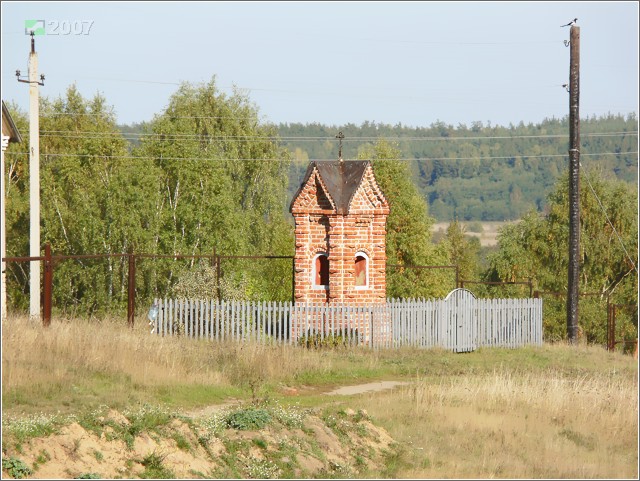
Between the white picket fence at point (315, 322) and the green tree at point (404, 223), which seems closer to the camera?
the white picket fence at point (315, 322)

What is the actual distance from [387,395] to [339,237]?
9.57 m

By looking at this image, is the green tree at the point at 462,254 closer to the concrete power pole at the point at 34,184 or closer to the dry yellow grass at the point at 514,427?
the concrete power pole at the point at 34,184

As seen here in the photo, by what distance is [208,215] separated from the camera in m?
53.2

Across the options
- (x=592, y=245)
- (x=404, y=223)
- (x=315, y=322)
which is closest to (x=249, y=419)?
(x=315, y=322)

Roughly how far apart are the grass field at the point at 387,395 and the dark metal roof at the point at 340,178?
17.5ft

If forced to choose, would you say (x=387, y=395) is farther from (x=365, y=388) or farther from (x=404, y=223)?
(x=404, y=223)

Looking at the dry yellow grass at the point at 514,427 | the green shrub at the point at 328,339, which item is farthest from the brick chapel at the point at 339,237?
the dry yellow grass at the point at 514,427

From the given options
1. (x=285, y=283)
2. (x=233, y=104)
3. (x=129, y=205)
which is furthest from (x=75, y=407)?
(x=233, y=104)

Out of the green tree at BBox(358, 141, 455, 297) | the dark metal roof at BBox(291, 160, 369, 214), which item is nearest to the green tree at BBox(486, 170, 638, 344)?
the green tree at BBox(358, 141, 455, 297)

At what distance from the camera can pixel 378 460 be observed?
51.8 feet

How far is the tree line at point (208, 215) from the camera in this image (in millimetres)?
50188

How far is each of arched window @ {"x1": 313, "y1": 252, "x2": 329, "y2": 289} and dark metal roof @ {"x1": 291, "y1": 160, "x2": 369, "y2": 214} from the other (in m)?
1.48

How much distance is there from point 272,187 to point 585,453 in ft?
174

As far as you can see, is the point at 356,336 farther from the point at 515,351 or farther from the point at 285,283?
the point at 285,283
